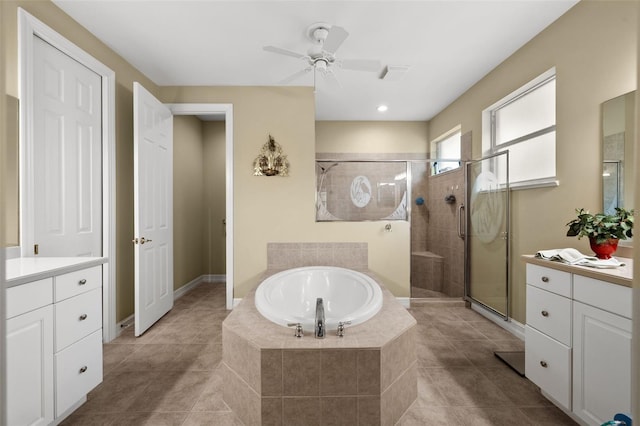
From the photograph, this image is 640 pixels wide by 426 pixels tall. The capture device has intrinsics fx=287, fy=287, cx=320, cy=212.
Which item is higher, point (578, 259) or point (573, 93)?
point (573, 93)

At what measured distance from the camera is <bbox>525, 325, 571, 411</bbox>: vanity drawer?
4.90 feet

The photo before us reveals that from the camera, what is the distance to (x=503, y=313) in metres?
2.72

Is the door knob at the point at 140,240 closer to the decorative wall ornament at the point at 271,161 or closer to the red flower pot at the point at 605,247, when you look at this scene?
the decorative wall ornament at the point at 271,161

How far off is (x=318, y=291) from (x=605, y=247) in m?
2.09

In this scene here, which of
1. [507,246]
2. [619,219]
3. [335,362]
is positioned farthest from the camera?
[507,246]

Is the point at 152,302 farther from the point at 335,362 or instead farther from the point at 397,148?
the point at 397,148

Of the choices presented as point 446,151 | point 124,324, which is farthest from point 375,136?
point 124,324

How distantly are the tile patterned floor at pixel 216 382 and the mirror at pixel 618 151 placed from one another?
1.27 m

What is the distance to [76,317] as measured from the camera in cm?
Answer: 150

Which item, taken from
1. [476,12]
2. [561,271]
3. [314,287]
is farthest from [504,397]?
[476,12]

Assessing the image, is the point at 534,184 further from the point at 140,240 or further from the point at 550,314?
the point at 140,240

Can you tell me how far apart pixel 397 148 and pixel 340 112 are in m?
1.14

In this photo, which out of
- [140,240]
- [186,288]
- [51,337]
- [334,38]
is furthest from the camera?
[186,288]

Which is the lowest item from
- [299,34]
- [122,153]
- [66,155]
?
[66,155]
